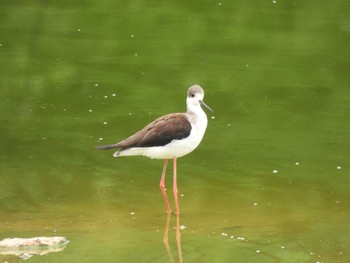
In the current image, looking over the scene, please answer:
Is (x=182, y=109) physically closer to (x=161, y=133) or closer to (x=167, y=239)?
(x=161, y=133)

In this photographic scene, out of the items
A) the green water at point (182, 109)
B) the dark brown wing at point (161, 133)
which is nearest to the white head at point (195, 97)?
the dark brown wing at point (161, 133)

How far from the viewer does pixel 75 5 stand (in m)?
15.9

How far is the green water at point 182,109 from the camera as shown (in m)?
8.18

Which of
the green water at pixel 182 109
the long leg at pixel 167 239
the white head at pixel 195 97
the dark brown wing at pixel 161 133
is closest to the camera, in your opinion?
the long leg at pixel 167 239

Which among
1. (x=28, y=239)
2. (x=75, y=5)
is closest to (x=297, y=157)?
(x=28, y=239)

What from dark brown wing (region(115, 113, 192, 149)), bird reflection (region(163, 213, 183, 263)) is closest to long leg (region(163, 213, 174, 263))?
bird reflection (region(163, 213, 183, 263))

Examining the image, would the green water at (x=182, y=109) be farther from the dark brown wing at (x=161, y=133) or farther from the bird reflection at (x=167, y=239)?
the dark brown wing at (x=161, y=133)

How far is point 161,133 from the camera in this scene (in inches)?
347

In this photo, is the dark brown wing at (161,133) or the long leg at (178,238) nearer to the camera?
the long leg at (178,238)

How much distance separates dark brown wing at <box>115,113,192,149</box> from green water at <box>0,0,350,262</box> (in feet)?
1.92

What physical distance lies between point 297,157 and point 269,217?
174 cm

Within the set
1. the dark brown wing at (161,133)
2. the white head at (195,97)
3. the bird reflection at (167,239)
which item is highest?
the white head at (195,97)

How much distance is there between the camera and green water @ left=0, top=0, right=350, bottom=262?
818 centimetres

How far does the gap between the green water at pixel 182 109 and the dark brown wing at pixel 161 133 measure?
0.59 meters
